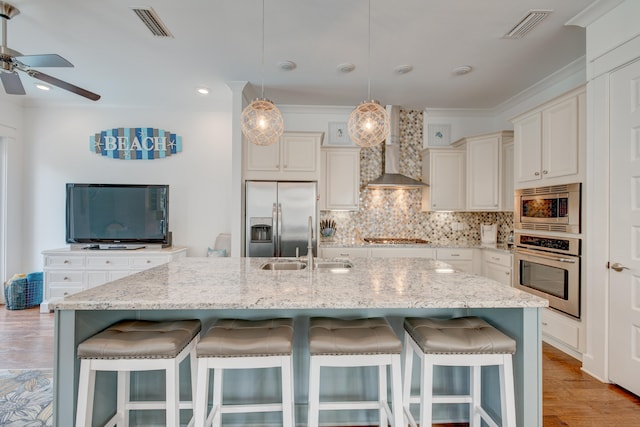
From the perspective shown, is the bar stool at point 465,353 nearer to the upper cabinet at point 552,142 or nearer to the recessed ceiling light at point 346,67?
the upper cabinet at point 552,142

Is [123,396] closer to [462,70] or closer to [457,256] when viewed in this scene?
[457,256]

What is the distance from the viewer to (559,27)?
2488 mm

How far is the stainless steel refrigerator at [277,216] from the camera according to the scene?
365 cm

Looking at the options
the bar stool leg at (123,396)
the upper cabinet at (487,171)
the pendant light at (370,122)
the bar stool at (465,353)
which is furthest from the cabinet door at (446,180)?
the bar stool leg at (123,396)

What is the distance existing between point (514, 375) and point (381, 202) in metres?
3.18

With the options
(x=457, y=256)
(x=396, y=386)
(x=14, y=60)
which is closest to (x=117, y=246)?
(x=14, y=60)

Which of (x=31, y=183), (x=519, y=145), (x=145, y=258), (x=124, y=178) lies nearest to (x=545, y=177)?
(x=519, y=145)

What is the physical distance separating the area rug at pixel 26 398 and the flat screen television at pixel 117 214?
193 cm

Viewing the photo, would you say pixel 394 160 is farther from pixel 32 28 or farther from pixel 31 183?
pixel 31 183

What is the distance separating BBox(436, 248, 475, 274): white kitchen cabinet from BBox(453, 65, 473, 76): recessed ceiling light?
209 cm

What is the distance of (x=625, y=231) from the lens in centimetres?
213

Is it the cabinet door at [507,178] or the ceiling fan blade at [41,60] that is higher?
the ceiling fan blade at [41,60]

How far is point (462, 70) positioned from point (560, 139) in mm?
1170

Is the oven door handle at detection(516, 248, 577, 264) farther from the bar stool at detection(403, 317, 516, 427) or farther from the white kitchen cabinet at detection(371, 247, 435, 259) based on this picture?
the bar stool at detection(403, 317, 516, 427)
